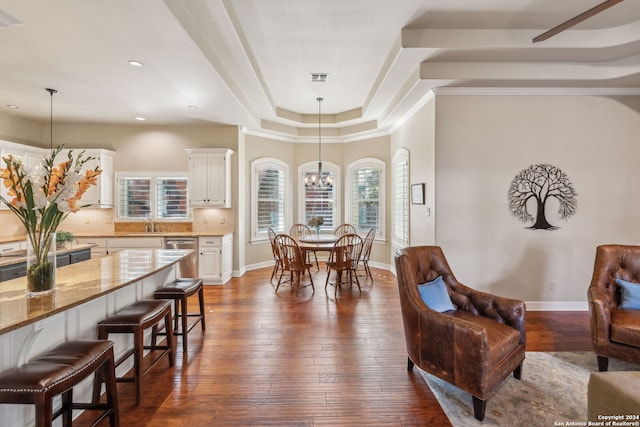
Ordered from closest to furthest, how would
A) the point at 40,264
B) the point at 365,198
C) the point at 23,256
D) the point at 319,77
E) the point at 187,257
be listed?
1. the point at 40,264
2. the point at 23,256
3. the point at 319,77
4. the point at 187,257
5. the point at 365,198

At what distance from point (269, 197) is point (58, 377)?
5.33 m

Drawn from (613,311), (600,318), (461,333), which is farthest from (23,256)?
(613,311)

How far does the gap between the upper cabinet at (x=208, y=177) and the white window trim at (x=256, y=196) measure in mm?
830

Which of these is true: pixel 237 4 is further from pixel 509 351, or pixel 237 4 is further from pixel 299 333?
pixel 509 351

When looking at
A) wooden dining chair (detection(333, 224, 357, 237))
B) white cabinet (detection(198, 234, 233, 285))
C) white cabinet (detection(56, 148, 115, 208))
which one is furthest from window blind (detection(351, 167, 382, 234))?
white cabinet (detection(56, 148, 115, 208))

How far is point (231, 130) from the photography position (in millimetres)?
5848

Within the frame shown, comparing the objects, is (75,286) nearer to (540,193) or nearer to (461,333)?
(461,333)

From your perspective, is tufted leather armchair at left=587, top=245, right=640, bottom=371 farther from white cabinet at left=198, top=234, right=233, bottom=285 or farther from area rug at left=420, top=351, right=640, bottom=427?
white cabinet at left=198, top=234, right=233, bottom=285

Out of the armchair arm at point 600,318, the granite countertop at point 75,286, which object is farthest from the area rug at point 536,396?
the granite countertop at point 75,286

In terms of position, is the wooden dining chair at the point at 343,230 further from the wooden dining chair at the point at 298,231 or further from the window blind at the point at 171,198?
the window blind at the point at 171,198

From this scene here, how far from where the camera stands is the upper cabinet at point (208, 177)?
219 inches

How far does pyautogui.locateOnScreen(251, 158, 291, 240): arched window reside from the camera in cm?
643

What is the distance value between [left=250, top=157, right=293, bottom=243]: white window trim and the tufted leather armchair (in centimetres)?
530

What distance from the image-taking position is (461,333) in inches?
80.8
